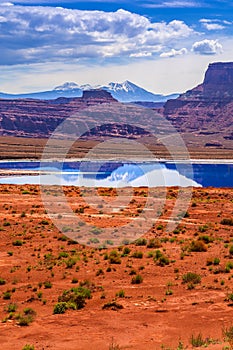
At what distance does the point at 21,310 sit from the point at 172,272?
613 cm

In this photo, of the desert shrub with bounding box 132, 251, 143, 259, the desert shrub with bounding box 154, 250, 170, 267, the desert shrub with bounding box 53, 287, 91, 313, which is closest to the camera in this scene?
the desert shrub with bounding box 53, 287, 91, 313

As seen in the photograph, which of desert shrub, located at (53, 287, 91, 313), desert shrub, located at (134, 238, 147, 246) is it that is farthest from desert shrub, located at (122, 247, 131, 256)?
desert shrub, located at (53, 287, 91, 313)

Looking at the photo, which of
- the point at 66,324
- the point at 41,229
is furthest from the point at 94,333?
the point at 41,229

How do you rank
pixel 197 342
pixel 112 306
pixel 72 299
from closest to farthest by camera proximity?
pixel 197 342, pixel 112 306, pixel 72 299

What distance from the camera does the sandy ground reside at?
12.0 m

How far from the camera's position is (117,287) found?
1656cm

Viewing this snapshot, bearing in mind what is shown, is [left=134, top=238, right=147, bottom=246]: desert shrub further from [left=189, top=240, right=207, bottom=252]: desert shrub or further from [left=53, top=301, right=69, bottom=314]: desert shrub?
[left=53, top=301, right=69, bottom=314]: desert shrub

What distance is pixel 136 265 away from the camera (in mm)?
19688

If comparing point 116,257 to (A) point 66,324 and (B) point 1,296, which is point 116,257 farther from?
(A) point 66,324

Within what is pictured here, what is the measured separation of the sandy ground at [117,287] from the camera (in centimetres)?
1201

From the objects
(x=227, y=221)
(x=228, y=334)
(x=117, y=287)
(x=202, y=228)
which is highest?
(x=227, y=221)

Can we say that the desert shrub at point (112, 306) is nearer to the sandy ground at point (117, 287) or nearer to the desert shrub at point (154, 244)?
the sandy ground at point (117, 287)

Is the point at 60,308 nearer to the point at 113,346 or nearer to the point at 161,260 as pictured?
the point at 113,346

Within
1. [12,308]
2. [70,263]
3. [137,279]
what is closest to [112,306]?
[12,308]
